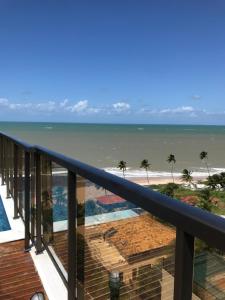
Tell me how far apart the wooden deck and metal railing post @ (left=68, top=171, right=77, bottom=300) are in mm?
364

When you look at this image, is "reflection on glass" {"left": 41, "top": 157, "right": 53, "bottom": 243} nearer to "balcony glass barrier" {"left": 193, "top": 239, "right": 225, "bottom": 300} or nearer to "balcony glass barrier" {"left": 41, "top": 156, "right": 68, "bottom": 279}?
"balcony glass barrier" {"left": 41, "top": 156, "right": 68, "bottom": 279}

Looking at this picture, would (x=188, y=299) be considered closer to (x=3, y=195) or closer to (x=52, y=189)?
(x=52, y=189)

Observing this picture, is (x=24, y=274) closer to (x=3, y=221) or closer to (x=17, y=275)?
(x=17, y=275)

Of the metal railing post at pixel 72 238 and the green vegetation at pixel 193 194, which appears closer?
the metal railing post at pixel 72 238

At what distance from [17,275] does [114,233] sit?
49.4 inches

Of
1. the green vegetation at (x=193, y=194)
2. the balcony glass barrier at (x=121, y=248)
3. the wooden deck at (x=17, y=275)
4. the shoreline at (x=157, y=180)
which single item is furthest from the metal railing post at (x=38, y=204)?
the shoreline at (x=157, y=180)

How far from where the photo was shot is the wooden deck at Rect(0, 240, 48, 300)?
2000mm

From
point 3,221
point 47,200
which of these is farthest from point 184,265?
point 3,221

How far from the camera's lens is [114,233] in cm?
133

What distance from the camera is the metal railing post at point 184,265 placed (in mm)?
813

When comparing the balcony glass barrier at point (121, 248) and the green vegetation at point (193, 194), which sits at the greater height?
the balcony glass barrier at point (121, 248)

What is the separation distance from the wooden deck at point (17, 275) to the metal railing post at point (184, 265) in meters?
1.44

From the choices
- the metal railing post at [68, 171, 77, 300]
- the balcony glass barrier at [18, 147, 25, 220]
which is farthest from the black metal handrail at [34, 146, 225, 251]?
the balcony glass barrier at [18, 147, 25, 220]

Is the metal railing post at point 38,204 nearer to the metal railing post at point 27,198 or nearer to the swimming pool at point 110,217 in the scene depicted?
the metal railing post at point 27,198
